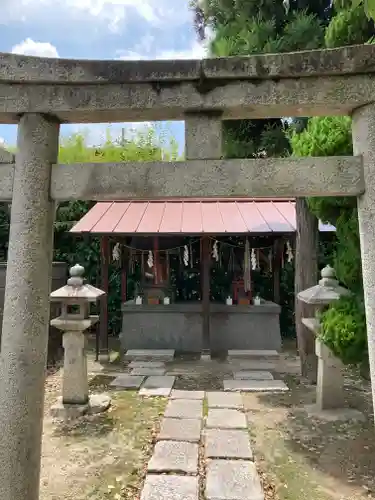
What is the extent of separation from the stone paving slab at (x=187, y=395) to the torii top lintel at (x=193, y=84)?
5.43m

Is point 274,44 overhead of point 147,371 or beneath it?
overhead

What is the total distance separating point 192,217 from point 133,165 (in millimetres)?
7555

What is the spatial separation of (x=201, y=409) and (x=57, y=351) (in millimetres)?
4568

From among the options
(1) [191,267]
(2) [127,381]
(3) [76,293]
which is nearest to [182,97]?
(3) [76,293]

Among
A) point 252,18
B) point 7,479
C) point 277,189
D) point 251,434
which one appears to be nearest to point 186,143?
point 277,189

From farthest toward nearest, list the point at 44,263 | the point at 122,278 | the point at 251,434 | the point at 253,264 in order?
the point at 122,278
the point at 253,264
the point at 251,434
the point at 44,263

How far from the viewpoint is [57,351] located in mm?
9789

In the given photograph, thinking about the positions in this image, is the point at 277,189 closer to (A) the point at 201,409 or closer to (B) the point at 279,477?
(B) the point at 279,477

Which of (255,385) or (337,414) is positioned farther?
(255,385)

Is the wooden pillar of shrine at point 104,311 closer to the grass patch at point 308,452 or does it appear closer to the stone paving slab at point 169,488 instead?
the grass patch at point 308,452

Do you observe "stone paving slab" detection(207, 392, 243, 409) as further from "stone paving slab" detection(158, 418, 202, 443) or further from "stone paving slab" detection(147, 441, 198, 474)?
"stone paving slab" detection(147, 441, 198, 474)

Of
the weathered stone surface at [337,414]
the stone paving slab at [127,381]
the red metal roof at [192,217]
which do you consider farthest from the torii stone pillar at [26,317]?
the red metal roof at [192,217]

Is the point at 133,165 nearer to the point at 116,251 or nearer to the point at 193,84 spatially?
the point at 193,84

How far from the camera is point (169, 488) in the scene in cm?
429
